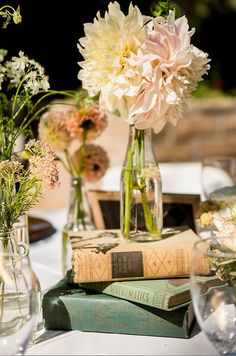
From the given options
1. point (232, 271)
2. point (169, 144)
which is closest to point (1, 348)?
point (232, 271)

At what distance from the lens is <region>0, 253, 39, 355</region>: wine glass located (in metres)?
0.87

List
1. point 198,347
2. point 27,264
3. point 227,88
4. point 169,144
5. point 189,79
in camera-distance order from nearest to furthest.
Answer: point 27,264 → point 198,347 → point 189,79 → point 169,144 → point 227,88

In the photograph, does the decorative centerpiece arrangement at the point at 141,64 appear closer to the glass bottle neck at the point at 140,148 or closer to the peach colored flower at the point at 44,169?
the glass bottle neck at the point at 140,148

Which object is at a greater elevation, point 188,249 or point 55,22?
point 55,22

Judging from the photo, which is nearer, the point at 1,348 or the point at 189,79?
the point at 1,348

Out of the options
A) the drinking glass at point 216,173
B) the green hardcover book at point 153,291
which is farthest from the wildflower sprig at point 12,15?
the drinking glass at point 216,173

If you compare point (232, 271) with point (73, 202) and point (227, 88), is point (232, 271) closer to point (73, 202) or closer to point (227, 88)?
point (73, 202)

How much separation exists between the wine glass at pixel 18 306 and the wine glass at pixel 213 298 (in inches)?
8.7

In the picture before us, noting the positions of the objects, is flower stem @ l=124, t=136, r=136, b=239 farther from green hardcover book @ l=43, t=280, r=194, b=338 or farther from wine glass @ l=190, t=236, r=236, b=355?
wine glass @ l=190, t=236, r=236, b=355

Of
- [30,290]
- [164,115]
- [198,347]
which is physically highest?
[164,115]

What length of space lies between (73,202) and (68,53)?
60cm

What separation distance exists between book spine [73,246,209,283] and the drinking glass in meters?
0.50

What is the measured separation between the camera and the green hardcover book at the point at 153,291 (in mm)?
983

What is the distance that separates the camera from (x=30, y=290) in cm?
87
